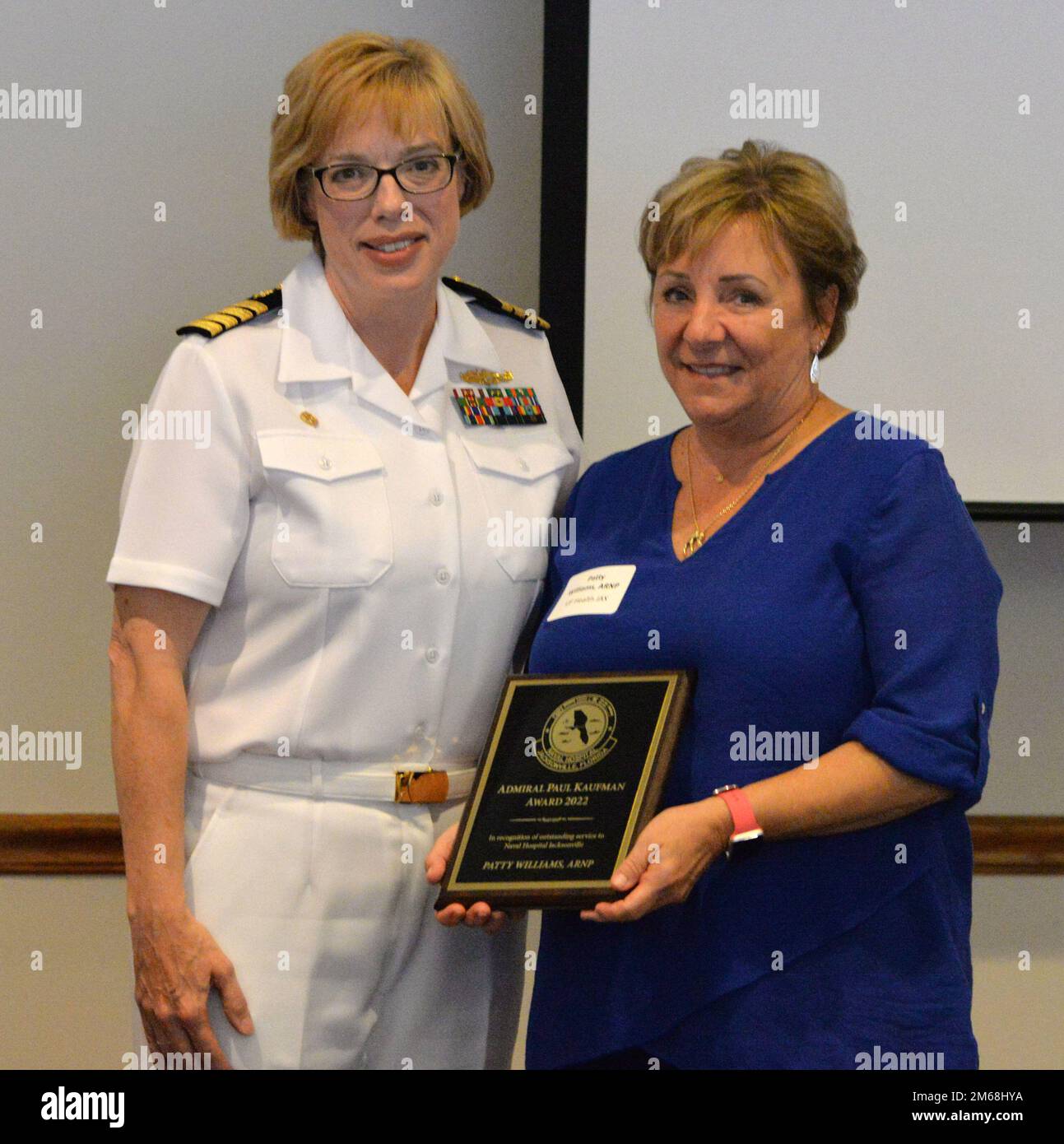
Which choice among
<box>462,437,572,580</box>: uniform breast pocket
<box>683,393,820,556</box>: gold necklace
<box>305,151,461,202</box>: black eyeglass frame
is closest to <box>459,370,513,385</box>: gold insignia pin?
<box>462,437,572,580</box>: uniform breast pocket

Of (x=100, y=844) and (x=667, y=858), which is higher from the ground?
(x=667, y=858)

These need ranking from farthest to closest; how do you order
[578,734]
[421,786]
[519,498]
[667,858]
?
[519,498] → [421,786] → [578,734] → [667,858]

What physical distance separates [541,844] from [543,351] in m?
0.78

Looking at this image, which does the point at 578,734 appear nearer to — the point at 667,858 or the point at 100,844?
the point at 667,858

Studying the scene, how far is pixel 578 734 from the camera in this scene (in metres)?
1.57

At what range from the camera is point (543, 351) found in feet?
6.66

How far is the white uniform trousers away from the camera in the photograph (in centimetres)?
163

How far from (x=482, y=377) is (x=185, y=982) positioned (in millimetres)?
824

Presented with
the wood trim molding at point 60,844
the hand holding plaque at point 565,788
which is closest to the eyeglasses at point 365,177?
the hand holding plaque at point 565,788

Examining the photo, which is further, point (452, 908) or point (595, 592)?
point (595, 592)

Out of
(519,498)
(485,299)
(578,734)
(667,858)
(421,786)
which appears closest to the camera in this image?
(667,858)

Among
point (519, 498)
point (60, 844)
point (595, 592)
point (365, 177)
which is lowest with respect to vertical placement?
point (60, 844)

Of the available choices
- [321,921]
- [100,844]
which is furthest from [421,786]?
[100,844]
